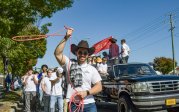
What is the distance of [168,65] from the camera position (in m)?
103

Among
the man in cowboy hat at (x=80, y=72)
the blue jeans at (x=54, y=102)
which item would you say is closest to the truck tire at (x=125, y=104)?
the blue jeans at (x=54, y=102)

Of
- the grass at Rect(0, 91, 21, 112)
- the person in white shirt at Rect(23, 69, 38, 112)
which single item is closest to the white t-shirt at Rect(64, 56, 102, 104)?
the grass at Rect(0, 91, 21, 112)

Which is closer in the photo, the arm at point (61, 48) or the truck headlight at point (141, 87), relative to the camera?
the arm at point (61, 48)

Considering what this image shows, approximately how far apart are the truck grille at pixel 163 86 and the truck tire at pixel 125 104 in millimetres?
837

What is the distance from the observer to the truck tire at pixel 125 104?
12.6 meters

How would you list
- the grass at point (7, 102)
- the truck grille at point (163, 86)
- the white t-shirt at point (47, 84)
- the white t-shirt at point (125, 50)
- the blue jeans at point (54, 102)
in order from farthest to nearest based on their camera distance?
1. the white t-shirt at point (125, 50)
2. the grass at point (7, 102)
3. the white t-shirt at point (47, 84)
4. the blue jeans at point (54, 102)
5. the truck grille at point (163, 86)

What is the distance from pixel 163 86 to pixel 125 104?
4.41 ft

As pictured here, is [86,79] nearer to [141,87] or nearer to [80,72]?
[80,72]

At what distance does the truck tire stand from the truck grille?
837 mm

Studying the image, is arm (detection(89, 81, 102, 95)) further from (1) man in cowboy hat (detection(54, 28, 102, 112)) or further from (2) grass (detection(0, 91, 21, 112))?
(2) grass (detection(0, 91, 21, 112))

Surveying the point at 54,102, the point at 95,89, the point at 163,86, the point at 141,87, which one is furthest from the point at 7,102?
the point at 95,89

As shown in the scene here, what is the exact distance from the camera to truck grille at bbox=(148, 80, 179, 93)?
12.5 m

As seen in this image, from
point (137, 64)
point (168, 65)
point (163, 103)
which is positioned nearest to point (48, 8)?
point (137, 64)

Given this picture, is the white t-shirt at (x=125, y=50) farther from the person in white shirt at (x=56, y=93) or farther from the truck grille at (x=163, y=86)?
the person in white shirt at (x=56, y=93)
